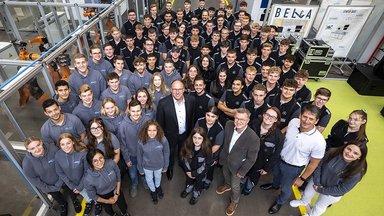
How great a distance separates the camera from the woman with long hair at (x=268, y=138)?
2.96 m

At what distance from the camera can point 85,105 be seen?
11.3ft

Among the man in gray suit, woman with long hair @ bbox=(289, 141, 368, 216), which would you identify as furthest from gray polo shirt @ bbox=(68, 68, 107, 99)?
woman with long hair @ bbox=(289, 141, 368, 216)

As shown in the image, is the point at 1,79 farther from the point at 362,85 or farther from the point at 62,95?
the point at 362,85

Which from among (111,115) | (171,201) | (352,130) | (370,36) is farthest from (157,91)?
(370,36)

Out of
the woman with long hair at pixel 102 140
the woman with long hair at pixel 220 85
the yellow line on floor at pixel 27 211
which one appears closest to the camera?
the woman with long hair at pixel 102 140

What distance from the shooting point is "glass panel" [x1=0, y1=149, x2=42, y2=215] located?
12.5ft

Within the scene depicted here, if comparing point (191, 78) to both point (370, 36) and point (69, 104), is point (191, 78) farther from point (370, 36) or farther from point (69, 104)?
point (370, 36)

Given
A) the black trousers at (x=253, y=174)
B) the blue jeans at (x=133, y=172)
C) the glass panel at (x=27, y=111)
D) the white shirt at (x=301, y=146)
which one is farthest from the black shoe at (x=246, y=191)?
the glass panel at (x=27, y=111)

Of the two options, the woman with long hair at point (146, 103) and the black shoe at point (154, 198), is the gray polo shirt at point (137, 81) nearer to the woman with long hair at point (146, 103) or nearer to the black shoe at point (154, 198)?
the woman with long hair at point (146, 103)

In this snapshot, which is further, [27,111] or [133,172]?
[27,111]

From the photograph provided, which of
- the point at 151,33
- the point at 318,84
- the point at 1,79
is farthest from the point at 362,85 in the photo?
the point at 1,79

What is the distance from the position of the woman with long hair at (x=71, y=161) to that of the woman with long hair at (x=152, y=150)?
0.75 metres

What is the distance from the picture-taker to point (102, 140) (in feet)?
10.4

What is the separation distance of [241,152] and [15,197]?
3.93 m
